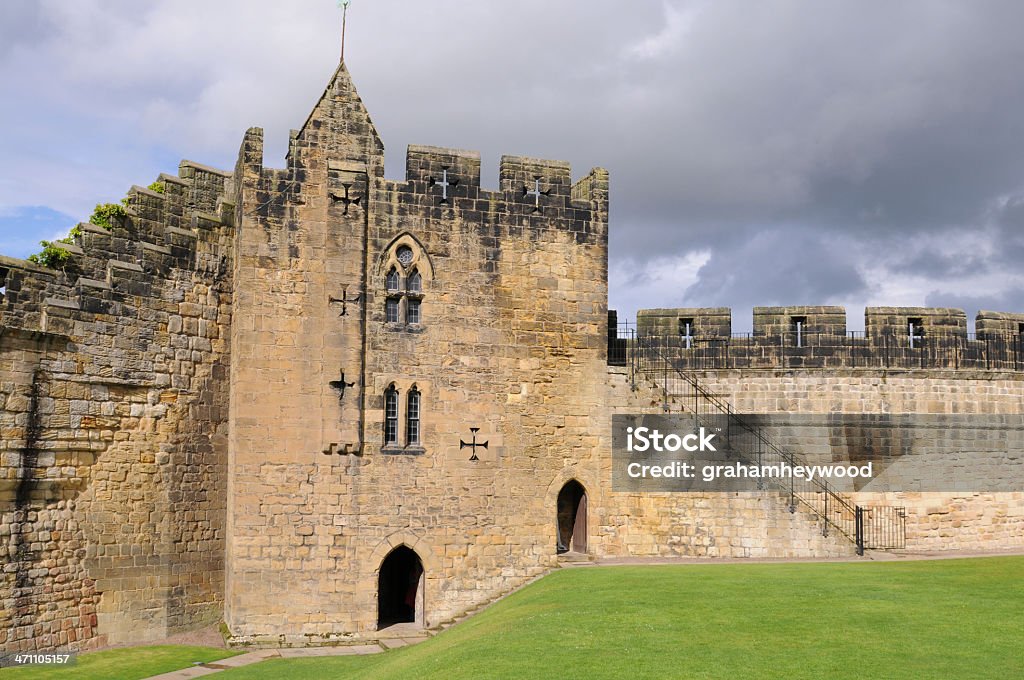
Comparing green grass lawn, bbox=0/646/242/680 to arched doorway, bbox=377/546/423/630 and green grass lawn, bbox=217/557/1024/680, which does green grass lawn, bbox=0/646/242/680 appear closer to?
green grass lawn, bbox=217/557/1024/680

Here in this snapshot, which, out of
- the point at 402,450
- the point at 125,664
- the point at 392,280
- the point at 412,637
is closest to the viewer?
the point at 125,664

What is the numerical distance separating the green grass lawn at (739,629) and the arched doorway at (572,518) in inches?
104

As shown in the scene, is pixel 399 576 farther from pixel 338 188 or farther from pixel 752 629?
pixel 752 629

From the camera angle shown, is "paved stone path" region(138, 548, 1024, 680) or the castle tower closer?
"paved stone path" region(138, 548, 1024, 680)

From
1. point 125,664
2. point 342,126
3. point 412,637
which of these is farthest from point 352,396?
point 125,664

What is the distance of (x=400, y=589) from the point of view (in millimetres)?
21562

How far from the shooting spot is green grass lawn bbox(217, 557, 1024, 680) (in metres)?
11.8

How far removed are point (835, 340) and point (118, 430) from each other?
616 inches

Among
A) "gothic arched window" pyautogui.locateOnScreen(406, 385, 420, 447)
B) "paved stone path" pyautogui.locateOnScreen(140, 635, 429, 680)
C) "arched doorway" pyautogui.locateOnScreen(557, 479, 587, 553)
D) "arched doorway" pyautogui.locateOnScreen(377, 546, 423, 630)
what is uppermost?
"gothic arched window" pyautogui.locateOnScreen(406, 385, 420, 447)

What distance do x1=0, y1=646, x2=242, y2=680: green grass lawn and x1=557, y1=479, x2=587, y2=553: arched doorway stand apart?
7.61 metres

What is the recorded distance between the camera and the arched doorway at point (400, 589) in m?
20.4

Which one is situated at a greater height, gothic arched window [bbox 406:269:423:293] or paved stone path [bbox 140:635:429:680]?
gothic arched window [bbox 406:269:423:293]

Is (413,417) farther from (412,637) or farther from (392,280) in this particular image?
(412,637)

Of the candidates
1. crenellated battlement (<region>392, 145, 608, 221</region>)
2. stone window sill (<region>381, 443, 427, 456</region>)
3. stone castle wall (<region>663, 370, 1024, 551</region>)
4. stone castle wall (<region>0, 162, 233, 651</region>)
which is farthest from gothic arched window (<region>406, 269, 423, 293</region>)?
stone castle wall (<region>663, 370, 1024, 551</region>)
